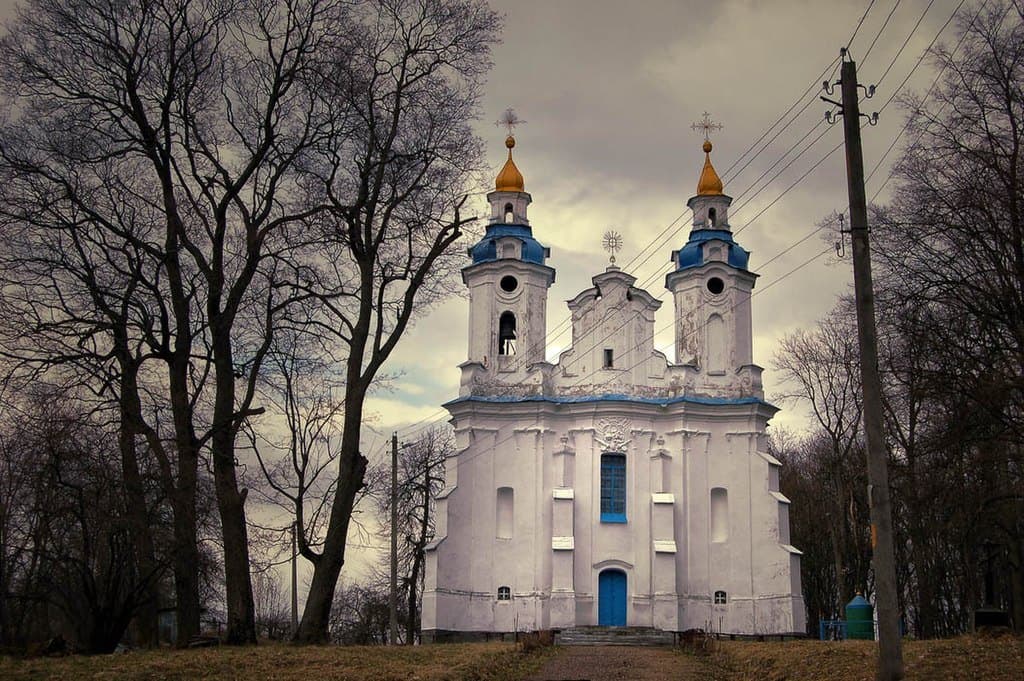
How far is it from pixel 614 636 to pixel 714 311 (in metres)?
13.0

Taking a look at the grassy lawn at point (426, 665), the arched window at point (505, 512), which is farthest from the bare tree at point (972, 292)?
the arched window at point (505, 512)

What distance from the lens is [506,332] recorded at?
148ft

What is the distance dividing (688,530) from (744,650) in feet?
57.9

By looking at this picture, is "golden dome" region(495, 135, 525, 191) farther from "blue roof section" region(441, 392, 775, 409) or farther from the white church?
"blue roof section" region(441, 392, 775, 409)

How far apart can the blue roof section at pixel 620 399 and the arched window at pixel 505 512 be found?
3.31 metres

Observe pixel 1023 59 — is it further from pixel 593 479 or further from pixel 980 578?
pixel 980 578

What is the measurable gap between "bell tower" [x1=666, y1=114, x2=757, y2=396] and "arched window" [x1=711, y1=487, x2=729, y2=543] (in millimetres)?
3657

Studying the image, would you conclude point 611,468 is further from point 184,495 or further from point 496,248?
point 184,495

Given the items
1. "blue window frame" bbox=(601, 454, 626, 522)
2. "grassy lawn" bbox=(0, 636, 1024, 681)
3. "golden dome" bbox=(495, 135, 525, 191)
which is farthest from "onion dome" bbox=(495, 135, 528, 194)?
"grassy lawn" bbox=(0, 636, 1024, 681)

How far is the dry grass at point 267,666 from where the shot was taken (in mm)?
15852

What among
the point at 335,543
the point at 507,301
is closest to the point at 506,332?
the point at 507,301

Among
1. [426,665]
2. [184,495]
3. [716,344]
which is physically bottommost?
[426,665]

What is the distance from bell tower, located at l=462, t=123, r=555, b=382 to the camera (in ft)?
145

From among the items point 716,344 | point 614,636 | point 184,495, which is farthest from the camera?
point 716,344
